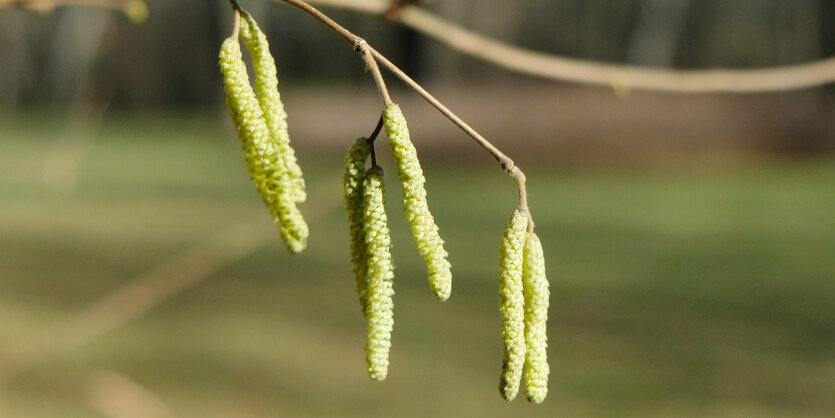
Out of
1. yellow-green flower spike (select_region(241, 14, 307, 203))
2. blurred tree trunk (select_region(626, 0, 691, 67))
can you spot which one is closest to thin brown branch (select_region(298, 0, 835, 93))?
yellow-green flower spike (select_region(241, 14, 307, 203))

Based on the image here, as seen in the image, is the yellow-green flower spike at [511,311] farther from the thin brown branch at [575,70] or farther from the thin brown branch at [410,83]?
the thin brown branch at [575,70]

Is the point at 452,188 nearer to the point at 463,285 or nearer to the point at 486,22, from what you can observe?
the point at 486,22

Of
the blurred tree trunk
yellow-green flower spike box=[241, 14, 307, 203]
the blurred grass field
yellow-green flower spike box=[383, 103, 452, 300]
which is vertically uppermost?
yellow-green flower spike box=[241, 14, 307, 203]

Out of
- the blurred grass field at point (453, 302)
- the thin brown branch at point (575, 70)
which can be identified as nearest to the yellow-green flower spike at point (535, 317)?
the thin brown branch at point (575, 70)

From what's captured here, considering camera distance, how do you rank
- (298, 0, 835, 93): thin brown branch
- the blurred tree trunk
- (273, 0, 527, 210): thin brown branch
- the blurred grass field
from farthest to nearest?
the blurred tree trunk, the blurred grass field, (298, 0, 835, 93): thin brown branch, (273, 0, 527, 210): thin brown branch

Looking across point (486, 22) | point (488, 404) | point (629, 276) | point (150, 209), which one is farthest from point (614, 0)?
point (488, 404)

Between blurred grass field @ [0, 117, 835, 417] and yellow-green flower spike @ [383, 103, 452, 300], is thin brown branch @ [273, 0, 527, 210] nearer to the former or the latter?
yellow-green flower spike @ [383, 103, 452, 300]
